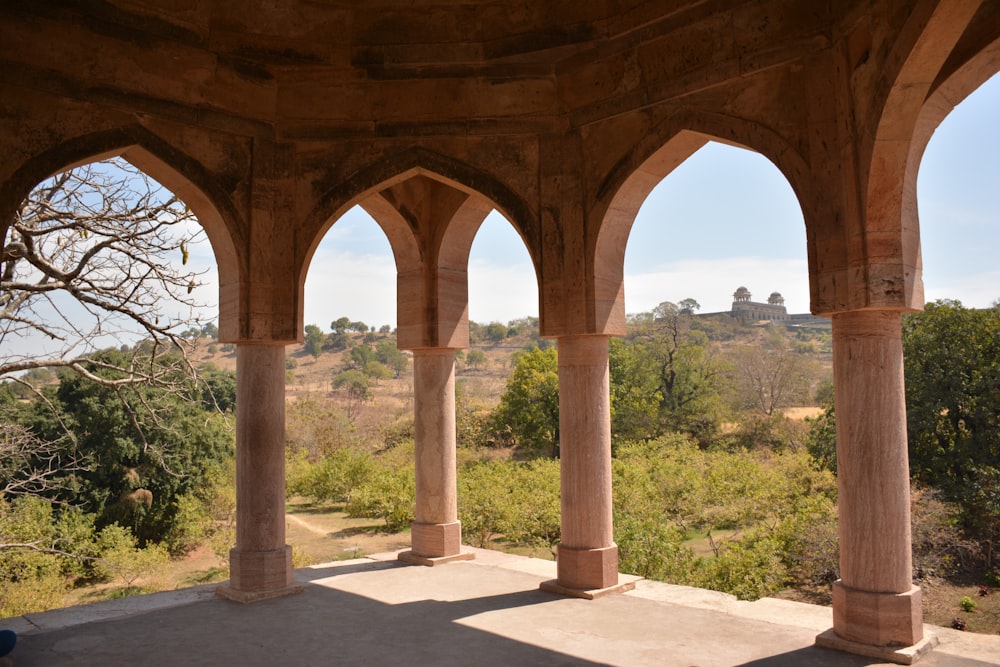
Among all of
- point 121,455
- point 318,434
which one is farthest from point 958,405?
point 318,434

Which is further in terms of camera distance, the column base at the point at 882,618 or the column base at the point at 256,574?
the column base at the point at 256,574

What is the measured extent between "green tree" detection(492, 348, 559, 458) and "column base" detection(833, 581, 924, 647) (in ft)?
73.6

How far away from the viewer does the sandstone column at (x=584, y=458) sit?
839cm

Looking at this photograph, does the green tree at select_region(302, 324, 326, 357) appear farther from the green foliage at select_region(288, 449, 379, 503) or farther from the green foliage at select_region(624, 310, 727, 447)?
the green foliage at select_region(288, 449, 379, 503)

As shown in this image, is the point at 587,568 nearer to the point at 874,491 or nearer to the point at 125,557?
the point at 874,491

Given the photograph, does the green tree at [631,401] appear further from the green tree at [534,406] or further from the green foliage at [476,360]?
the green foliage at [476,360]

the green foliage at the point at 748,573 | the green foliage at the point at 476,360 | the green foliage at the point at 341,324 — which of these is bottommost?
the green foliage at the point at 748,573

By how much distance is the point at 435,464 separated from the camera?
33.4 ft

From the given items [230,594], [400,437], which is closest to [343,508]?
[400,437]

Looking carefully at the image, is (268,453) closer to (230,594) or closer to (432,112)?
(230,594)

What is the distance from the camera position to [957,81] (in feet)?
19.6

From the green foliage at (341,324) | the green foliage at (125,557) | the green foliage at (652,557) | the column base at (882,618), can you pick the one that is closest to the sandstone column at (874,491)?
the column base at (882,618)

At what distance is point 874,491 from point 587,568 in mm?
3209

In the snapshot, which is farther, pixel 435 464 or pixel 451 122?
pixel 435 464
